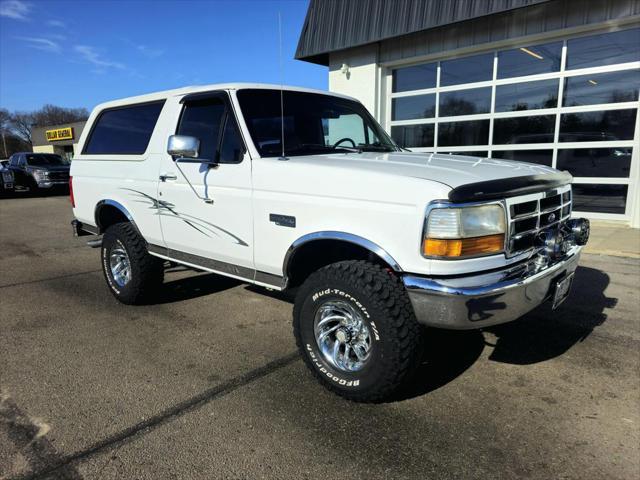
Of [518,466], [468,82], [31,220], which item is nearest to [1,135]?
[31,220]

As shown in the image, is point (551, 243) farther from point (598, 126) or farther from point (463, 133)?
point (463, 133)

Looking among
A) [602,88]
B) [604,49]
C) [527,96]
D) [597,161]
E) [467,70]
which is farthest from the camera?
[467,70]

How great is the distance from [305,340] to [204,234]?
4.36 feet

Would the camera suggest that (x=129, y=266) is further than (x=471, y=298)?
Yes

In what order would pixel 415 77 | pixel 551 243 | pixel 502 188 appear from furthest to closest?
pixel 415 77
pixel 551 243
pixel 502 188

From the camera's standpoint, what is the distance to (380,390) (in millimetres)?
2732

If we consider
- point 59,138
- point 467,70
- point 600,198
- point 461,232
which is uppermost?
point 59,138

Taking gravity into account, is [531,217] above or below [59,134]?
below

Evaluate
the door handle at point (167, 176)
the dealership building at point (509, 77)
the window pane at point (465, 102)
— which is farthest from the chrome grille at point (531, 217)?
the window pane at point (465, 102)

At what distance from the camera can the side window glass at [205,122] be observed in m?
3.72

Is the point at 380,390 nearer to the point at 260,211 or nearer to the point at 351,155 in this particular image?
the point at 260,211

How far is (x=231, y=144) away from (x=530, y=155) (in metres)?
7.92

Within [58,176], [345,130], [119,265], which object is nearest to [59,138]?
[58,176]

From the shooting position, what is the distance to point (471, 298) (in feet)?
8.00
